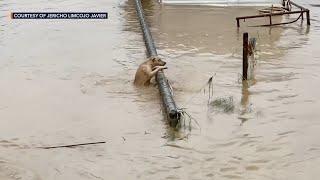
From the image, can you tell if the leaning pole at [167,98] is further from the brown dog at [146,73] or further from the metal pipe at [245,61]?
the metal pipe at [245,61]

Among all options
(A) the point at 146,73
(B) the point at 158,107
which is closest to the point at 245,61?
(A) the point at 146,73

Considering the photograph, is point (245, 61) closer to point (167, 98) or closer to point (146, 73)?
point (146, 73)

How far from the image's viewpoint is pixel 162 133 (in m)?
7.31

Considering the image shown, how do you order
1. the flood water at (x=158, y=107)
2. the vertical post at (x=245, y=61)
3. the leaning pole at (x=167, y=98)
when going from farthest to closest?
the vertical post at (x=245, y=61) → the leaning pole at (x=167, y=98) → the flood water at (x=158, y=107)

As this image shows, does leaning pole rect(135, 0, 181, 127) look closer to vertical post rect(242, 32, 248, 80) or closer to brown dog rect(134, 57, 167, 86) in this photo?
brown dog rect(134, 57, 167, 86)

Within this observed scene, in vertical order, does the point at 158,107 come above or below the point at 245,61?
below

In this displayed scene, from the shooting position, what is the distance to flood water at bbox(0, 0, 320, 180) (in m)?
6.29

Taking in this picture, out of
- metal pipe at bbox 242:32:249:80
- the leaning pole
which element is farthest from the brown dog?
metal pipe at bbox 242:32:249:80

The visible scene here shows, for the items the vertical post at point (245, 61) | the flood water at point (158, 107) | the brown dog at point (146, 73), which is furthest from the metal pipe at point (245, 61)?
the brown dog at point (146, 73)

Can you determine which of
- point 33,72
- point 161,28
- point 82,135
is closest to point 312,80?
point 82,135

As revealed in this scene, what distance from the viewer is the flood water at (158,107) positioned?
20.6ft

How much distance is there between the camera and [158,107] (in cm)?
860

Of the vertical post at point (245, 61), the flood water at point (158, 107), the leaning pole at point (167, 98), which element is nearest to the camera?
the flood water at point (158, 107)

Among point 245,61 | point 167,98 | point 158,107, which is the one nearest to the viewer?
point 167,98
